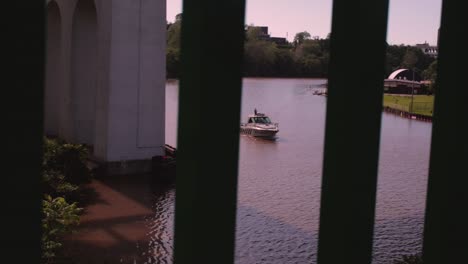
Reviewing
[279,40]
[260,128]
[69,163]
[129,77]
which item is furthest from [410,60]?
[69,163]

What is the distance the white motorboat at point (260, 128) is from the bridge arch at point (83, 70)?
15.2 meters

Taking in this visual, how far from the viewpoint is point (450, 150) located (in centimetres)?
172

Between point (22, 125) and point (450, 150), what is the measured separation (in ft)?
4.09

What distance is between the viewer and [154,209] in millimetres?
16359

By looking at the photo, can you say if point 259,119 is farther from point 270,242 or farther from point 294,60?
point 294,60

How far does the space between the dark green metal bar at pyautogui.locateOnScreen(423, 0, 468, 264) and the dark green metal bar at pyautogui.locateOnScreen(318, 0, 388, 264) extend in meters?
0.24

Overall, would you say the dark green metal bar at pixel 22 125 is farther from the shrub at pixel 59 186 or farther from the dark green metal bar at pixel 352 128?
the shrub at pixel 59 186

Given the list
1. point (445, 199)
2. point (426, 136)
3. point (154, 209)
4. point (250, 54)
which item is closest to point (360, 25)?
point (445, 199)

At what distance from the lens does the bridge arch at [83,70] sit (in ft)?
74.5

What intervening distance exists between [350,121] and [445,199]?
43cm

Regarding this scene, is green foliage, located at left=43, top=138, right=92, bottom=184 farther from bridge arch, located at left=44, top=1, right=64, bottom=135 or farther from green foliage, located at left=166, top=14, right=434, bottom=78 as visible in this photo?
green foliage, located at left=166, top=14, right=434, bottom=78

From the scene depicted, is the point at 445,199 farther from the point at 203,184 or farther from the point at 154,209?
the point at 154,209

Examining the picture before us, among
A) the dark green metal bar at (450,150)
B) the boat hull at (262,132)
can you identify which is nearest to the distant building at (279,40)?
the boat hull at (262,132)

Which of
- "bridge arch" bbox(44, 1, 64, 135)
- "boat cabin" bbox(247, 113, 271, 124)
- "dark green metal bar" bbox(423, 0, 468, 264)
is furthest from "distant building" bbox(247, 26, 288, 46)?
"dark green metal bar" bbox(423, 0, 468, 264)
